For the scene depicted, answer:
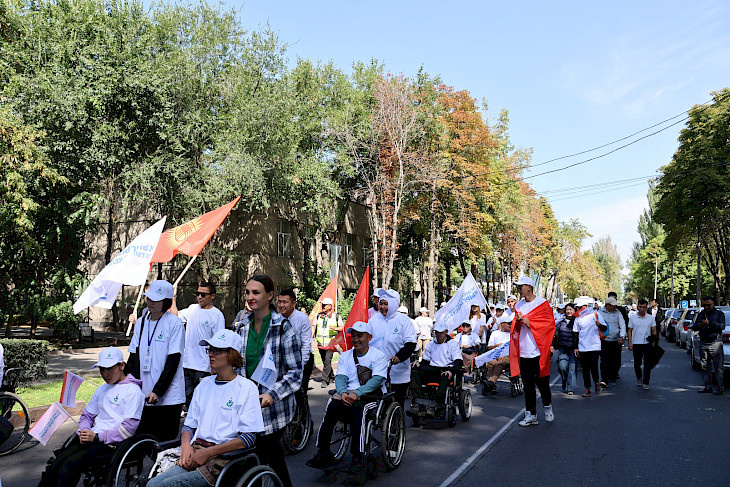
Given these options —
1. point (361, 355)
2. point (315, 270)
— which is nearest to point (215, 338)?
point (361, 355)

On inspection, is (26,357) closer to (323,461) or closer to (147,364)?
(147,364)

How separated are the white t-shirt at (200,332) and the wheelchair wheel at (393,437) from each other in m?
2.38

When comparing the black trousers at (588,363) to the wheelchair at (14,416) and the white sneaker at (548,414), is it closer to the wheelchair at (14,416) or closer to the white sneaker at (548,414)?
the white sneaker at (548,414)

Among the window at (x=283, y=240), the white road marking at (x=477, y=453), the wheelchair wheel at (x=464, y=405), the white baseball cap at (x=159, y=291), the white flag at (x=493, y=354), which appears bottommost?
the white road marking at (x=477, y=453)

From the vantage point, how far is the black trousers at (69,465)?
15.0ft

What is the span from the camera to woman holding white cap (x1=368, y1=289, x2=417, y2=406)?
7.89 meters

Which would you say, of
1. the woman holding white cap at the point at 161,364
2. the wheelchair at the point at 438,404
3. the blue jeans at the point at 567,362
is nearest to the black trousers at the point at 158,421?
the woman holding white cap at the point at 161,364

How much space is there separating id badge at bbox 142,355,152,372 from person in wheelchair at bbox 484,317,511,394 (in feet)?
26.0

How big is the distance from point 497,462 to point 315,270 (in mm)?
25821

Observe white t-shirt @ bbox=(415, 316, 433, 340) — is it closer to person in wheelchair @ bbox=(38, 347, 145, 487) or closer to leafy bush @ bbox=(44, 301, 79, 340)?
leafy bush @ bbox=(44, 301, 79, 340)

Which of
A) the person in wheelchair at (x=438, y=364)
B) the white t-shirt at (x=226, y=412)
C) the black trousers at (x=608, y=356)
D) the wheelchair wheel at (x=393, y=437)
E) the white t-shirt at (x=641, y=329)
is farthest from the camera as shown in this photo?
the black trousers at (x=608, y=356)

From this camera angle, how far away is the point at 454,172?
1312 inches

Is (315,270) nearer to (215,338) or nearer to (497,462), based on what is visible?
(497,462)

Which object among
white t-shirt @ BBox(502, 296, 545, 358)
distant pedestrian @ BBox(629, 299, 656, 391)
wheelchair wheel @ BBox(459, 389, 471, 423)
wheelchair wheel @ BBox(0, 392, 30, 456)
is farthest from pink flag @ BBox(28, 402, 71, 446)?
distant pedestrian @ BBox(629, 299, 656, 391)
